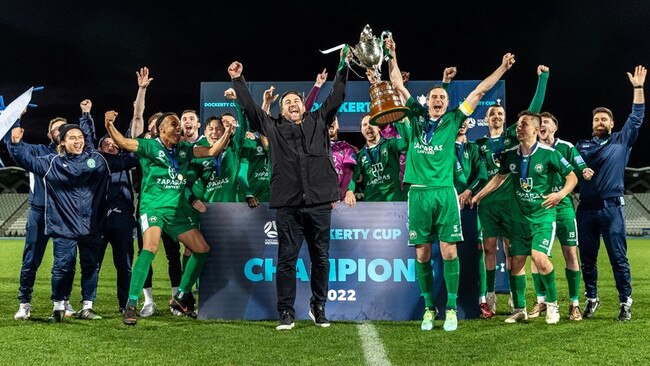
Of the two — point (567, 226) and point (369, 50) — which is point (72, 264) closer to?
point (369, 50)

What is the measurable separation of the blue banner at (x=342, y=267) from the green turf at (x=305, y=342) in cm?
22

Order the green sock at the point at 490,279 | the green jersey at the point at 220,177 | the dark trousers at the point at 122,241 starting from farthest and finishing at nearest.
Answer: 1. the green jersey at the point at 220,177
2. the green sock at the point at 490,279
3. the dark trousers at the point at 122,241

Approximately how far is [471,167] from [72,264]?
4.37 m

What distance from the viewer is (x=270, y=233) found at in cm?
635

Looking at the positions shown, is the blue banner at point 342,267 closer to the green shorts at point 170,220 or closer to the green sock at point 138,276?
the green shorts at point 170,220

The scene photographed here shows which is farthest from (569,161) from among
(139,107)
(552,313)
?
(139,107)

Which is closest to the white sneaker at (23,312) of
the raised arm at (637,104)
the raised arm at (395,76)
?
the raised arm at (395,76)

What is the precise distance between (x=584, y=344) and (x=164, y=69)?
28.2 metres

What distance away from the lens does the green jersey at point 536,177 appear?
6082 millimetres

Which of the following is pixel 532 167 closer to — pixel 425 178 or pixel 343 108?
pixel 425 178

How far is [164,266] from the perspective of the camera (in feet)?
49.4

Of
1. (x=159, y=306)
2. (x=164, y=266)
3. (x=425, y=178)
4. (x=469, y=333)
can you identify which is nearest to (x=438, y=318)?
(x=469, y=333)

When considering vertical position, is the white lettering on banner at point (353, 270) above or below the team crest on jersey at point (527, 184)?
below

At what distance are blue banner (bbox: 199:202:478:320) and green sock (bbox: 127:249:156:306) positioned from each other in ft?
1.97
